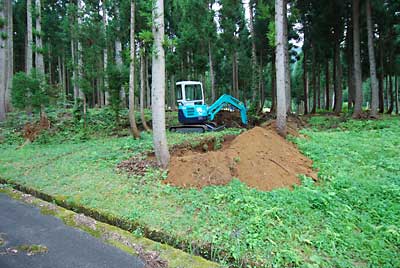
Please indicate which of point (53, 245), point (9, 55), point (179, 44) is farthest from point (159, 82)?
point (9, 55)

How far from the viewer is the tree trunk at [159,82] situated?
5062mm

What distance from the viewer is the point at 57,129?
11117mm

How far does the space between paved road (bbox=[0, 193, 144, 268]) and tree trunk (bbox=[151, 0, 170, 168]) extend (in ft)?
7.41

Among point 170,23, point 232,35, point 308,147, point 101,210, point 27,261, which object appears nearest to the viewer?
point 27,261

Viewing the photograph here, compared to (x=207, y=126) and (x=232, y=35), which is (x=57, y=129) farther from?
(x=232, y=35)

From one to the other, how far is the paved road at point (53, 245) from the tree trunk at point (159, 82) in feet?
7.41

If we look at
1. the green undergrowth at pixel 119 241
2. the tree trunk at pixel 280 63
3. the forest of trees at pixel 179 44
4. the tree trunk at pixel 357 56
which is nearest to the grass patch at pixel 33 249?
the green undergrowth at pixel 119 241

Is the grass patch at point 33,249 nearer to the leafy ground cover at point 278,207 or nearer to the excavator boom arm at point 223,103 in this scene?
the leafy ground cover at point 278,207

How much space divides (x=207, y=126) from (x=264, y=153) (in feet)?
19.5

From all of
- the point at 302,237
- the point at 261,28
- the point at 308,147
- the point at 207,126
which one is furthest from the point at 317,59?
the point at 302,237

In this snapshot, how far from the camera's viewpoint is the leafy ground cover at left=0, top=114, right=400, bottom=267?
2857 mm

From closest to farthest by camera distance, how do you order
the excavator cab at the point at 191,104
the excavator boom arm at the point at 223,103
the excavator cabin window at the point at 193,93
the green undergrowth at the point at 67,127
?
the green undergrowth at the point at 67,127
the excavator cab at the point at 191,104
the excavator cabin window at the point at 193,93
the excavator boom arm at the point at 223,103

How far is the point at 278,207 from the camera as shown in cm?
363

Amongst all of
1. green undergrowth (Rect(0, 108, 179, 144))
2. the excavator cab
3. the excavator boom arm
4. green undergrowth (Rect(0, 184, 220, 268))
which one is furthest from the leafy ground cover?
the excavator boom arm
